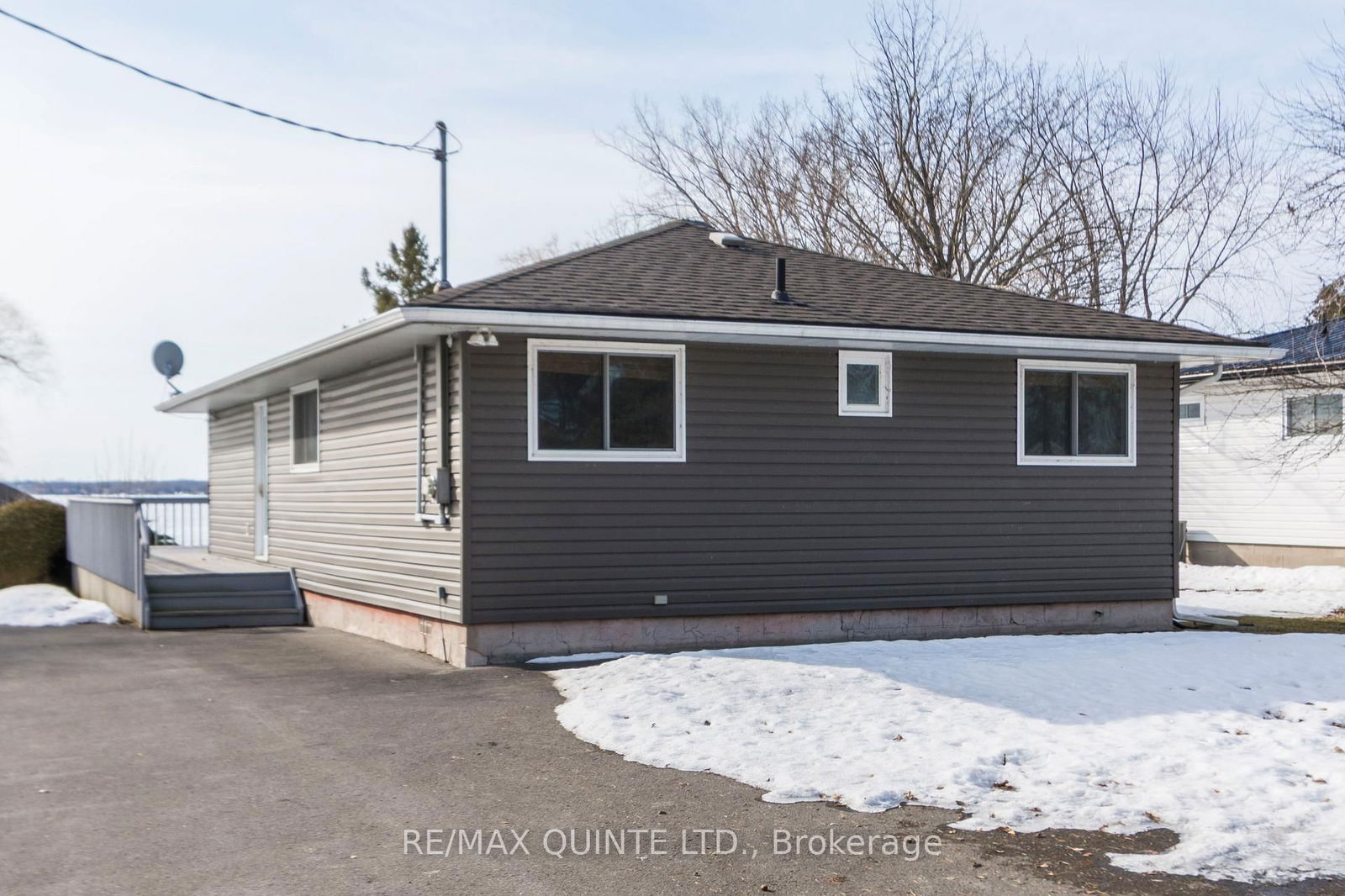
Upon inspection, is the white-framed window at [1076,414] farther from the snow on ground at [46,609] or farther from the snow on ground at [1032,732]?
the snow on ground at [46,609]

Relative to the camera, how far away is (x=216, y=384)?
15.3m

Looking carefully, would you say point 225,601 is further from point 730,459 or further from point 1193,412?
point 1193,412

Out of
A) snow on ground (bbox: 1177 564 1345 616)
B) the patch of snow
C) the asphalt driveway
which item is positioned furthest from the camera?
snow on ground (bbox: 1177 564 1345 616)

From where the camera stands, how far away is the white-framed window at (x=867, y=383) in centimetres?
1173

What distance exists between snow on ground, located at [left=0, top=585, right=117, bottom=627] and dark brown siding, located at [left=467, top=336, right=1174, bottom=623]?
6727 mm

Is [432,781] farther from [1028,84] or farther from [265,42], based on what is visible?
[1028,84]

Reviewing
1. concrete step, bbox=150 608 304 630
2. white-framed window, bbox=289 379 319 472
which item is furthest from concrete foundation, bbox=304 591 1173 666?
white-framed window, bbox=289 379 319 472

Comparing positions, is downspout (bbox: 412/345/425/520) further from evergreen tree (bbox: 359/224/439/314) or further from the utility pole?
evergreen tree (bbox: 359/224/439/314)

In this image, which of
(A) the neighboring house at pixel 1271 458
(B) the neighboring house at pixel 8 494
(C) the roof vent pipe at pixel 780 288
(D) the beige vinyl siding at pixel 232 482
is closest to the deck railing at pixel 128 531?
(D) the beige vinyl siding at pixel 232 482

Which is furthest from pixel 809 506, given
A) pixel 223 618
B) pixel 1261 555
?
pixel 1261 555

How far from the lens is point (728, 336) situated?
35.7ft

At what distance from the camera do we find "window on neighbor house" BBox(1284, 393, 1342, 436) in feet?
61.6

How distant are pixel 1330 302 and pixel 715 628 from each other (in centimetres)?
1169

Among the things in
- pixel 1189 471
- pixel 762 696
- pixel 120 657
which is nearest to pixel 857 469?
pixel 762 696
